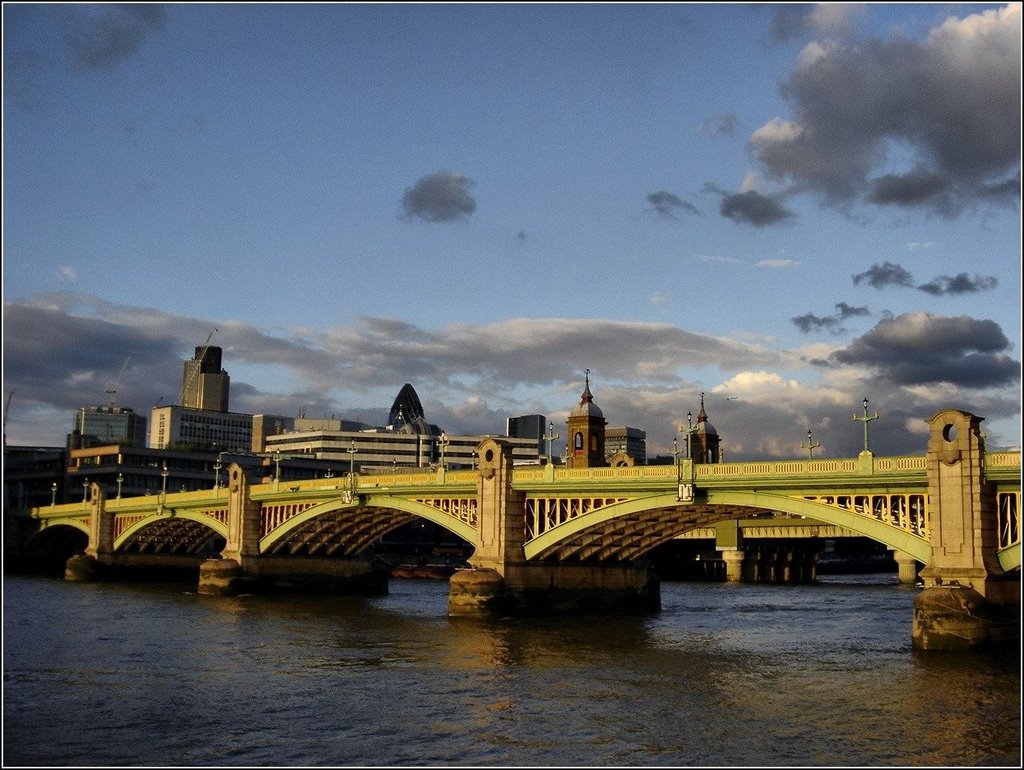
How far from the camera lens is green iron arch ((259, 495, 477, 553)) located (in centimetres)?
7800

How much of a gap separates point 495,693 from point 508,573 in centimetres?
3104

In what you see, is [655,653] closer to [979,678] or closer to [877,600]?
[979,678]

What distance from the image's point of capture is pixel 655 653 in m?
55.0

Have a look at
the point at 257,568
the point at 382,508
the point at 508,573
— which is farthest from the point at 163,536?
the point at 508,573

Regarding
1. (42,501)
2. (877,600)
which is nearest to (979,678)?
(877,600)

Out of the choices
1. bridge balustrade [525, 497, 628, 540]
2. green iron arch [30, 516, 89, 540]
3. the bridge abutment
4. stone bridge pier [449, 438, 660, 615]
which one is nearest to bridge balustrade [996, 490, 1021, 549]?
bridge balustrade [525, 497, 628, 540]

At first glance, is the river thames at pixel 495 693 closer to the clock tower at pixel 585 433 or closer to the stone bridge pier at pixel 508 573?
the stone bridge pier at pixel 508 573

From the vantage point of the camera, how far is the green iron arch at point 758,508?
55.0m

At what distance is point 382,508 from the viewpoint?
88750 mm

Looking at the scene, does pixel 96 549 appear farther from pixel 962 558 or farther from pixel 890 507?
pixel 962 558

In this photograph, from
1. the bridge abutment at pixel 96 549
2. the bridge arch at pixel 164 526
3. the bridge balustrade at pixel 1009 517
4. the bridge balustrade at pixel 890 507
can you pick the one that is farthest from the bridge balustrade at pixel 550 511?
the bridge abutment at pixel 96 549

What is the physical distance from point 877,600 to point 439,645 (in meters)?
52.4

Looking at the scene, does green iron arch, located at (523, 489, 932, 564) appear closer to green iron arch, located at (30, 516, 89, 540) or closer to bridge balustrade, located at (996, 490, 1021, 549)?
bridge balustrade, located at (996, 490, 1021, 549)

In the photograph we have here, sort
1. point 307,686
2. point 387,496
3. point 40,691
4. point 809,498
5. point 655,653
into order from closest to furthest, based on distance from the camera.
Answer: point 40,691 → point 307,686 → point 655,653 → point 809,498 → point 387,496
